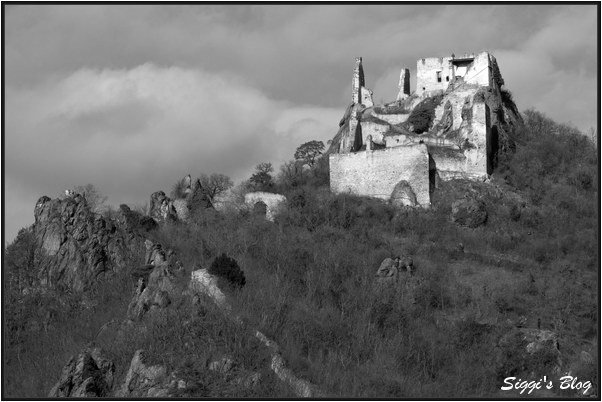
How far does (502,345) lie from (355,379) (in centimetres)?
672

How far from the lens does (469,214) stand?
165 ft

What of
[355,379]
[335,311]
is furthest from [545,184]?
[355,379]

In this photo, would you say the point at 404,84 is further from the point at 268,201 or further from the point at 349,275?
the point at 349,275

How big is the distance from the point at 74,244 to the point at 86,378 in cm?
1144

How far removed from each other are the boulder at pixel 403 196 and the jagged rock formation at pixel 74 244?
12.2 m

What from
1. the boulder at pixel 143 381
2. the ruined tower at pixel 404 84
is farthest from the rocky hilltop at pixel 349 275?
the ruined tower at pixel 404 84

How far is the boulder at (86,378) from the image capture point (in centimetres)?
3575

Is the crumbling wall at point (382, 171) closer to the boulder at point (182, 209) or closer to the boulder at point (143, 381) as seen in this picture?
the boulder at point (182, 209)

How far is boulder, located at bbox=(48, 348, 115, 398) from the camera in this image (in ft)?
117

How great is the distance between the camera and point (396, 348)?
41.0 meters

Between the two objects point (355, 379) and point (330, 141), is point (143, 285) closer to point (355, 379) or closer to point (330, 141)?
point (355, 379)

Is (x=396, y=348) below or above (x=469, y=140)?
below

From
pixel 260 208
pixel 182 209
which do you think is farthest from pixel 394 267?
pixel 182 209

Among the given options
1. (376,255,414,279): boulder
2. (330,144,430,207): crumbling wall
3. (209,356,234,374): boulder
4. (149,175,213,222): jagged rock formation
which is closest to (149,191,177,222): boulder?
(149,175,213,222): jagged rock formation
